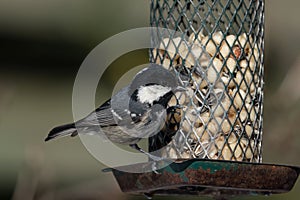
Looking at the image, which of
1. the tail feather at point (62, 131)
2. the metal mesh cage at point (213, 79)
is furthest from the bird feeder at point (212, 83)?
the tail feather at point (62, 131)

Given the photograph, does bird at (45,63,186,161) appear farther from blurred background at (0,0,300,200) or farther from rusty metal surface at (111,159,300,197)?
blurred background at (0,0,300,200)

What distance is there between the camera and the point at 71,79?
16.6 ft

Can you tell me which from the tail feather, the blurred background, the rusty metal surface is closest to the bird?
the tail feather

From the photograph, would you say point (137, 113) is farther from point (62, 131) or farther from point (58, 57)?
point (58, 57)

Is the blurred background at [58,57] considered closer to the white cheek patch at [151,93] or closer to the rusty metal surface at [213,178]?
the white cheek patch at [151,93]

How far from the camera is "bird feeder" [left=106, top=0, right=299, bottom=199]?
295cm

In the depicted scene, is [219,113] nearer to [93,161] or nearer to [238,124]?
[238,124]

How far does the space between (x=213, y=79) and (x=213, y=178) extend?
447mm

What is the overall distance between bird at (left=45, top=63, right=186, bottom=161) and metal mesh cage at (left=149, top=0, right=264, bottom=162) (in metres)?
0.07

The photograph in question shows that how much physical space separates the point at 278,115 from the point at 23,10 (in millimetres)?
1806

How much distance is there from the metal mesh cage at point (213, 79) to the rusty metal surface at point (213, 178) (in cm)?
21

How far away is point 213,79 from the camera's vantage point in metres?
2.98

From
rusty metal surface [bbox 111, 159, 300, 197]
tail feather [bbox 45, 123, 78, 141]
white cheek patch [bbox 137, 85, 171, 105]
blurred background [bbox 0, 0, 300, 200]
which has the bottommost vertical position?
rusty metal surface [bbox 111, 159, 300, 197]

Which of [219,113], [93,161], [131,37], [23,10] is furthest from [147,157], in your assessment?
[23,10]
